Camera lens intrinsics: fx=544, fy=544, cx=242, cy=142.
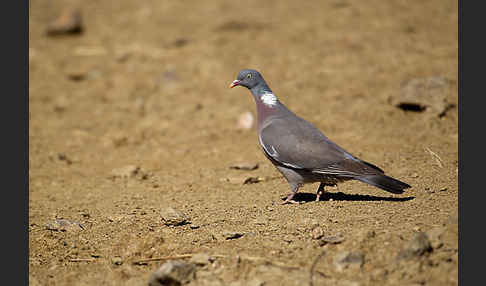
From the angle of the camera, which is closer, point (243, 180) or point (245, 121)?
point (243, 180)

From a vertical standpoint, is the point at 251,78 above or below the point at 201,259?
above

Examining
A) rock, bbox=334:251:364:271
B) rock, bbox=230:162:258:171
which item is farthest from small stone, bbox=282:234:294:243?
rock, bbox=230:162:258:171

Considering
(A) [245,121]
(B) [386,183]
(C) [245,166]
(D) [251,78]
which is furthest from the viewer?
(A) [245,121]

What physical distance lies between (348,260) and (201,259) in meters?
1.09

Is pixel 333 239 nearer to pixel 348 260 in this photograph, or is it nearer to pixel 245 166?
pixel 348 260

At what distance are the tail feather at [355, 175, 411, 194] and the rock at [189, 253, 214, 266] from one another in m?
1.69

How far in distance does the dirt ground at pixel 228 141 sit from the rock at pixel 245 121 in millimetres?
123

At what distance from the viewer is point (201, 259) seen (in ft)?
13.5

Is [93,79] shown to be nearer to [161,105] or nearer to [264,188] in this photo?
[161,105]

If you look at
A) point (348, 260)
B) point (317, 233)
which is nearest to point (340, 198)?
point (317, 233)

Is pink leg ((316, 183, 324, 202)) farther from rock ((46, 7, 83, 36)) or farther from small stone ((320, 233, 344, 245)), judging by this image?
rock ((46, 7, 83, 36))

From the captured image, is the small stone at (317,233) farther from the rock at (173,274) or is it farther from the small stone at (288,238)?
the rock at (173,274)

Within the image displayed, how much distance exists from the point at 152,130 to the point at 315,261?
5219mm

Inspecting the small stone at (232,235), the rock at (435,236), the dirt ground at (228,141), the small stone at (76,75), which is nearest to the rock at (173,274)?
the dirt ground at (228,141)
